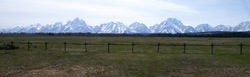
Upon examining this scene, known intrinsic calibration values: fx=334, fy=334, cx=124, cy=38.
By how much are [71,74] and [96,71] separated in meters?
2.07

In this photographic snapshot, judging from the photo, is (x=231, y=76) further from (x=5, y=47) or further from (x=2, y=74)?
(x=5, y=47)

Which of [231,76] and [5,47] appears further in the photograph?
[5,47]

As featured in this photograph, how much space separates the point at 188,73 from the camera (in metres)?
21.7

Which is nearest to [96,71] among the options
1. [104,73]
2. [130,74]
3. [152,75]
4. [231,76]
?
[104,73]

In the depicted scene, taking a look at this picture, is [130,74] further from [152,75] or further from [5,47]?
[5,47]

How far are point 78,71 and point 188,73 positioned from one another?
7235 millimetres

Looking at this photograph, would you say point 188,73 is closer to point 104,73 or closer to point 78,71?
point 104,73

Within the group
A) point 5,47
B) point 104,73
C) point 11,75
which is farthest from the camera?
point 5,47

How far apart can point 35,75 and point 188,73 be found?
9.65 meters

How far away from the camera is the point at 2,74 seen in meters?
19.9

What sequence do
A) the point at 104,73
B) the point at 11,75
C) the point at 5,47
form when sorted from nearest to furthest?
the point at 11,75
the point at 104,73
the point at 5,47

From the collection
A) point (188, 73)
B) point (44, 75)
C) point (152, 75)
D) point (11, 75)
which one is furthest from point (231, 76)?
point (11, 75)

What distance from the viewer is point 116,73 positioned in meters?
21.3

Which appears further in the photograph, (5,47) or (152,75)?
(5,47)
